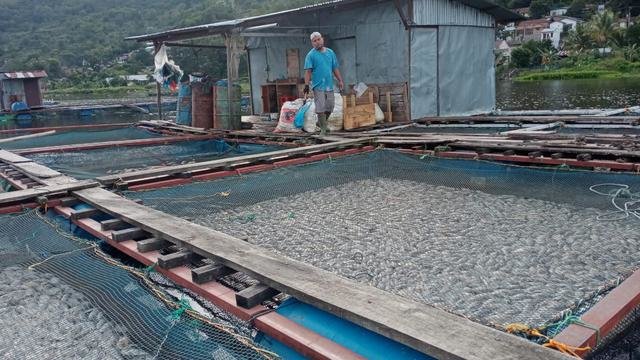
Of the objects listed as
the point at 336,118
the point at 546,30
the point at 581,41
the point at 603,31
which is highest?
the point at 546,30

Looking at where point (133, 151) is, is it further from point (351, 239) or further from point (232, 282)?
point (232, 282)

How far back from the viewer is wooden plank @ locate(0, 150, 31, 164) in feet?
23.8

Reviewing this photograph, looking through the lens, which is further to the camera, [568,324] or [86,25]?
[86,25]

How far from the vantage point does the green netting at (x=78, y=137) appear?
31.4 feet

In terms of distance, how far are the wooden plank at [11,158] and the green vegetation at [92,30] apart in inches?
1217

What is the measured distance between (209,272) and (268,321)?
0.72 m

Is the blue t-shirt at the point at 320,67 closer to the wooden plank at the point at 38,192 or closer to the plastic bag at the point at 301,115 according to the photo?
the plastic bag at the point at 301,115

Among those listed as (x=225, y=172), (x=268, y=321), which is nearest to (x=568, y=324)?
(x=268, y=321)

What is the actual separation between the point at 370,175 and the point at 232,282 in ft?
12.8

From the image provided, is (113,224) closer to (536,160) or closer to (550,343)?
(550,343)

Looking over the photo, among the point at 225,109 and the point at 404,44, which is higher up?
the point at 404,44

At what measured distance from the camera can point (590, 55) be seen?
47094 millimetres

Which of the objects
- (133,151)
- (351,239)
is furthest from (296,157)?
(133,151)

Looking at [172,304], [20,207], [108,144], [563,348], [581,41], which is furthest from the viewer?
[581,41]
